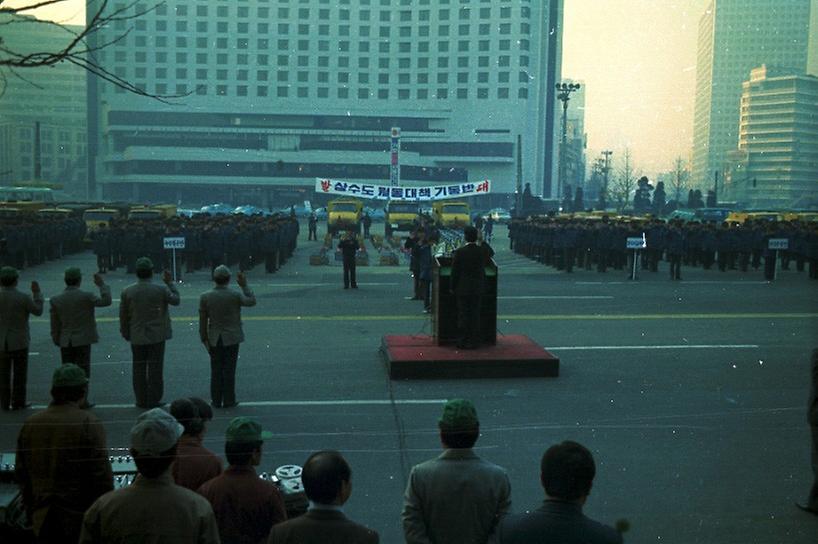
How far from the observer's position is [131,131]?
104562mm

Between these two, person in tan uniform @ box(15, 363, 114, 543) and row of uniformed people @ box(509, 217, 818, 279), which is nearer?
person in tan uniform @ box(15, 363, 114, 543)

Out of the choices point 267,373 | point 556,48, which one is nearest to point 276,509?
point 267,373

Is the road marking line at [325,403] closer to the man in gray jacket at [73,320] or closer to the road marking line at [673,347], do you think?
the man in gray jacket at [73,320]

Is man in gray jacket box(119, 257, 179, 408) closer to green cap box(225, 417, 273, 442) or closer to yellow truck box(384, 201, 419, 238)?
green cap box(225, 417, 273, 442)

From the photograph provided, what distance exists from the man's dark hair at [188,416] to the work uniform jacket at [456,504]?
Answer: 4.35 feet

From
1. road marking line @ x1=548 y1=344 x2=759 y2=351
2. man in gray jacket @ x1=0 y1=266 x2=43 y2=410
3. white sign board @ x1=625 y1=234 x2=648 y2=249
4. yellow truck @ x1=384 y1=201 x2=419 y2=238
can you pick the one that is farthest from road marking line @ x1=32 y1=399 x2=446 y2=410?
yellow truck @ x1=384 y1=201 x2=419 y2=238

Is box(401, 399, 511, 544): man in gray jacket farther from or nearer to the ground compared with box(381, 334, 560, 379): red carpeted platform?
farther from the ground

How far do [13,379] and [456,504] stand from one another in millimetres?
7253

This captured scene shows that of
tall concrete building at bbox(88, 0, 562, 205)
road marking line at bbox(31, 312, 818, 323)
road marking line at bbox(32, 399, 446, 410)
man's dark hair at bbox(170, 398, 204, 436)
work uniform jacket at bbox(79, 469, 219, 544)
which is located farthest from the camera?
tall concrete building at bbox(88, 0, 562, 205)

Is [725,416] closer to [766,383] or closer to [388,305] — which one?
[766,383]

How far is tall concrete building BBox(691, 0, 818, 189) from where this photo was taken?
19.7 m

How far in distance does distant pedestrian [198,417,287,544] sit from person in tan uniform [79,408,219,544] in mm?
370

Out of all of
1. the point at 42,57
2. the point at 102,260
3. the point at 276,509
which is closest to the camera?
the point at 276,509

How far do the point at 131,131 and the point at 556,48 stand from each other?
5640 centimetres
